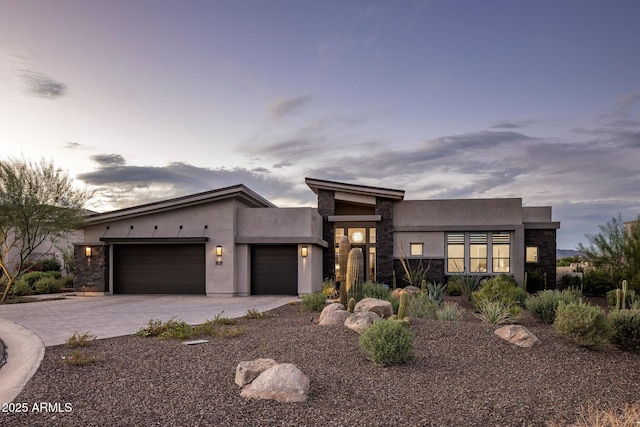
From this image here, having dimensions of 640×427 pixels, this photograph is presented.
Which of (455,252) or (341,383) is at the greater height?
(455,252)

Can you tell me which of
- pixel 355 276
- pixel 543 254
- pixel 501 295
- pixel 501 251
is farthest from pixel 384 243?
pixel 355 276

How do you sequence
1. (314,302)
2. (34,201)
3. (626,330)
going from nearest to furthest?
(626,330) < (314,302) < (34,201)

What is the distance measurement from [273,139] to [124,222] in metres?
7.60

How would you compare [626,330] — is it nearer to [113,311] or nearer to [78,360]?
[78,360]

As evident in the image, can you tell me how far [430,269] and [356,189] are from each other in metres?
5.34

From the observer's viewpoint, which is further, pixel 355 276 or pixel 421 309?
pixel 355 276

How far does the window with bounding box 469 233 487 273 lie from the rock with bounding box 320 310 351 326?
44.8 feet

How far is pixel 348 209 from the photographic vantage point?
23906 millimetres

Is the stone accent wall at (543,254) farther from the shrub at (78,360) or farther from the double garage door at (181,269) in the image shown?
the shrub at (78,360)

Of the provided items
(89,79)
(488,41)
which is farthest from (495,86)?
(89,79)

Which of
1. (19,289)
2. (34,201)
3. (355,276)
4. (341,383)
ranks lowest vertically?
(19,289)

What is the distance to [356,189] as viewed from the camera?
2198 cm

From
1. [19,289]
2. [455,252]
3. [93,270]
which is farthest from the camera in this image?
[455,252]

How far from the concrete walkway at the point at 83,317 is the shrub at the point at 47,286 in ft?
10.2
